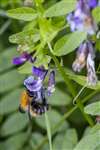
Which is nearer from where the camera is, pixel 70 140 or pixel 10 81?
pixel 70 140

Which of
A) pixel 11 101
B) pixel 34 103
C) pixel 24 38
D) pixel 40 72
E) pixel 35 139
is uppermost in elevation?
pixel 24 38

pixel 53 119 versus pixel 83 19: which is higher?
pixel 83 19

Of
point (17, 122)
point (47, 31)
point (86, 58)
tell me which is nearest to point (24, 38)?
point (47, 31)

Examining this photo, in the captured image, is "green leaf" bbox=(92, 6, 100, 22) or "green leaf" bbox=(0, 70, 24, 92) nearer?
"green leaf" bbox=(92, 6, 100, 22)

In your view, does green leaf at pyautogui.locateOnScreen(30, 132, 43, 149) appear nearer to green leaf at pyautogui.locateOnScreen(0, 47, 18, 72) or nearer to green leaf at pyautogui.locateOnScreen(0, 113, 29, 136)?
green leaf at pyautogui.locateOnScreen(0, 113, 29, 136)

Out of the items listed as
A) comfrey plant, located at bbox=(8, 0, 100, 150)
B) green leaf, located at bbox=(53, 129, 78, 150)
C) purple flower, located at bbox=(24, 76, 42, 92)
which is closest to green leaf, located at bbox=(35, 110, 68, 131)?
green leaf, located at bbox=(53, 129, 78, 150)

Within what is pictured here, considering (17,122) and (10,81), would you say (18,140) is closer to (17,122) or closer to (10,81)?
(17,122)

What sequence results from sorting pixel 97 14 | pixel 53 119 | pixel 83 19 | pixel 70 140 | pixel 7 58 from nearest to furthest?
pixel 83 19
pixel 97 14
pixel 70 140
pixel 53 119
pixel 7 58
